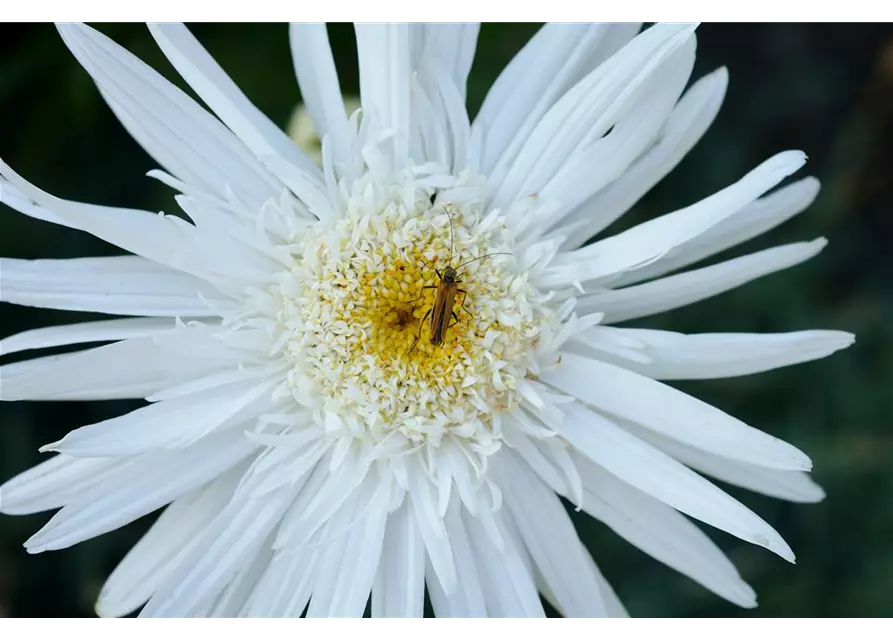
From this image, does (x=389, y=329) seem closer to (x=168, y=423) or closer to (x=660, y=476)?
(x=168, y=423)

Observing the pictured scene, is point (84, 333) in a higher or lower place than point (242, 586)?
higher

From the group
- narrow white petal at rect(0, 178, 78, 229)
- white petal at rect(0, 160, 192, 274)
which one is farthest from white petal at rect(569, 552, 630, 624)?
narrow white petal at rect(0, 178, 78, 229)

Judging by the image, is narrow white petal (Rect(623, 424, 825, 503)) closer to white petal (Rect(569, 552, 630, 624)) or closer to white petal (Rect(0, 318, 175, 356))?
white petal (Rect(569, 552, 630, 624))

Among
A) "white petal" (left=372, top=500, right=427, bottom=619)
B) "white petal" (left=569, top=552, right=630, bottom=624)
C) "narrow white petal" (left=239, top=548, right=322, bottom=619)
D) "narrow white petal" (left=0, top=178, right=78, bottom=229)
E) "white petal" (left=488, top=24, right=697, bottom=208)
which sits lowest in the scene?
"white petal" (left=569, top=552, right=630, bottom=624)

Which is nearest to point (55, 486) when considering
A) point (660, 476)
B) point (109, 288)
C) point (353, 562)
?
point (109, 288)

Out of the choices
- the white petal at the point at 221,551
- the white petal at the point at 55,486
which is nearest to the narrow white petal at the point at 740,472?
the white petal at the point at 221,551
